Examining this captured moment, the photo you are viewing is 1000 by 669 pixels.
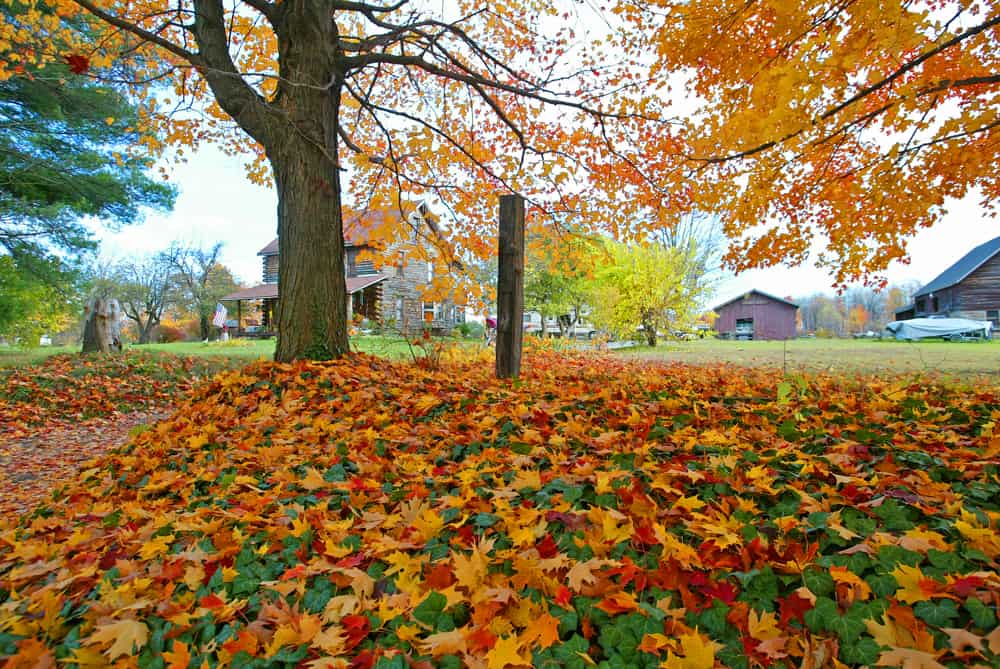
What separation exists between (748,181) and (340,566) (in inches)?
200

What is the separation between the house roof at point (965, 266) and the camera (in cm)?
2058

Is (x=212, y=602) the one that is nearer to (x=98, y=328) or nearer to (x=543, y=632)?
(x=543, y=632)

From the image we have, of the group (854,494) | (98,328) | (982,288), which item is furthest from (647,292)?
(982,288)

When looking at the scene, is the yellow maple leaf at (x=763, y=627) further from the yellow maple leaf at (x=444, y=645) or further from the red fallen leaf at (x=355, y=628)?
the red fallen leaf at (x=355, y=628)

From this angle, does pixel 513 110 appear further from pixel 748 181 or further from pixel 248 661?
pixel 248 661

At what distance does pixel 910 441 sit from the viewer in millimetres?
2625

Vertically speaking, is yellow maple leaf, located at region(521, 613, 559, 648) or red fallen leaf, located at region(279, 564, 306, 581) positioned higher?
yellow maple leaf, located at region(521, 613, 559, 648)

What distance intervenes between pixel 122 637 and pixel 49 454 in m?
5.44

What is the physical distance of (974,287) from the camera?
68.9 feet

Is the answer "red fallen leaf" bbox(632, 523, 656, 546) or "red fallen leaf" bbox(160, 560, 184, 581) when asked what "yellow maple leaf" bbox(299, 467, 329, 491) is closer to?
"red fallen leaf" bbox(160, 560, 184, 581)

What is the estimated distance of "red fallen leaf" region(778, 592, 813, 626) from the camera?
1.39m

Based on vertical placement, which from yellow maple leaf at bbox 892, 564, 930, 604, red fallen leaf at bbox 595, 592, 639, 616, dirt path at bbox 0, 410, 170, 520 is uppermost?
yellow maple leaf at bbox 892, 564, 930, 604

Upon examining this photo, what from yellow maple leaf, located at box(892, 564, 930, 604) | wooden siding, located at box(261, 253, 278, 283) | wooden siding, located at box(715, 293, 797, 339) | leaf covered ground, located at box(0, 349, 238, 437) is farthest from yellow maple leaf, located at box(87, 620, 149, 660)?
wooden siding, located at box(715, 293, 797, 339)

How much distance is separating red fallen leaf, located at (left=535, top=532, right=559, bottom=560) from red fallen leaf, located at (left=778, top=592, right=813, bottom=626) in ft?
2.27
